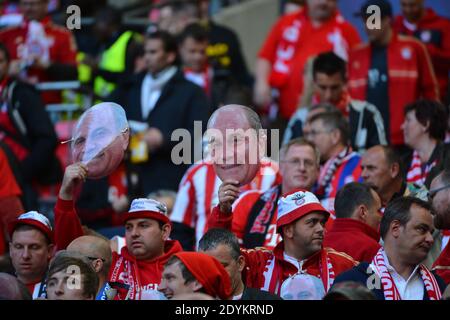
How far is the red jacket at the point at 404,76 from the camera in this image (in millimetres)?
11977

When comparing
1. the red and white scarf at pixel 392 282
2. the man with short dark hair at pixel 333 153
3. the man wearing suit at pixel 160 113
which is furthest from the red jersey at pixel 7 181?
the red and white scarf at pixel 392 282

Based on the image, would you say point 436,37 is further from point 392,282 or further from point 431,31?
point 392,282

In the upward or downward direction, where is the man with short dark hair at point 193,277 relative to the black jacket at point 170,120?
downward

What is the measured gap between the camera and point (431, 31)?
12.8 m

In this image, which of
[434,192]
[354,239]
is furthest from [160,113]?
[434,192]

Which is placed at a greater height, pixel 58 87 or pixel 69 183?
pixel 58 87

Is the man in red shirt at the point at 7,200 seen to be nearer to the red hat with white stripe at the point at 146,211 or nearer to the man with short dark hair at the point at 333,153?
the red hat with white stripe at the point at 146,211

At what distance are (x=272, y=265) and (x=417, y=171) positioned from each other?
2.60m

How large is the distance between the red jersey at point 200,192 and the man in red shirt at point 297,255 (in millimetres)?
2118

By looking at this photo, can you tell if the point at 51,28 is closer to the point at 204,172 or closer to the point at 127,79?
the point at 127,79

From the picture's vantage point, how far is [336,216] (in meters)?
9.36

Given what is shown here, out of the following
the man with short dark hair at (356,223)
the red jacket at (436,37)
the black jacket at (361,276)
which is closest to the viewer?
the black jacket at (361,276)
